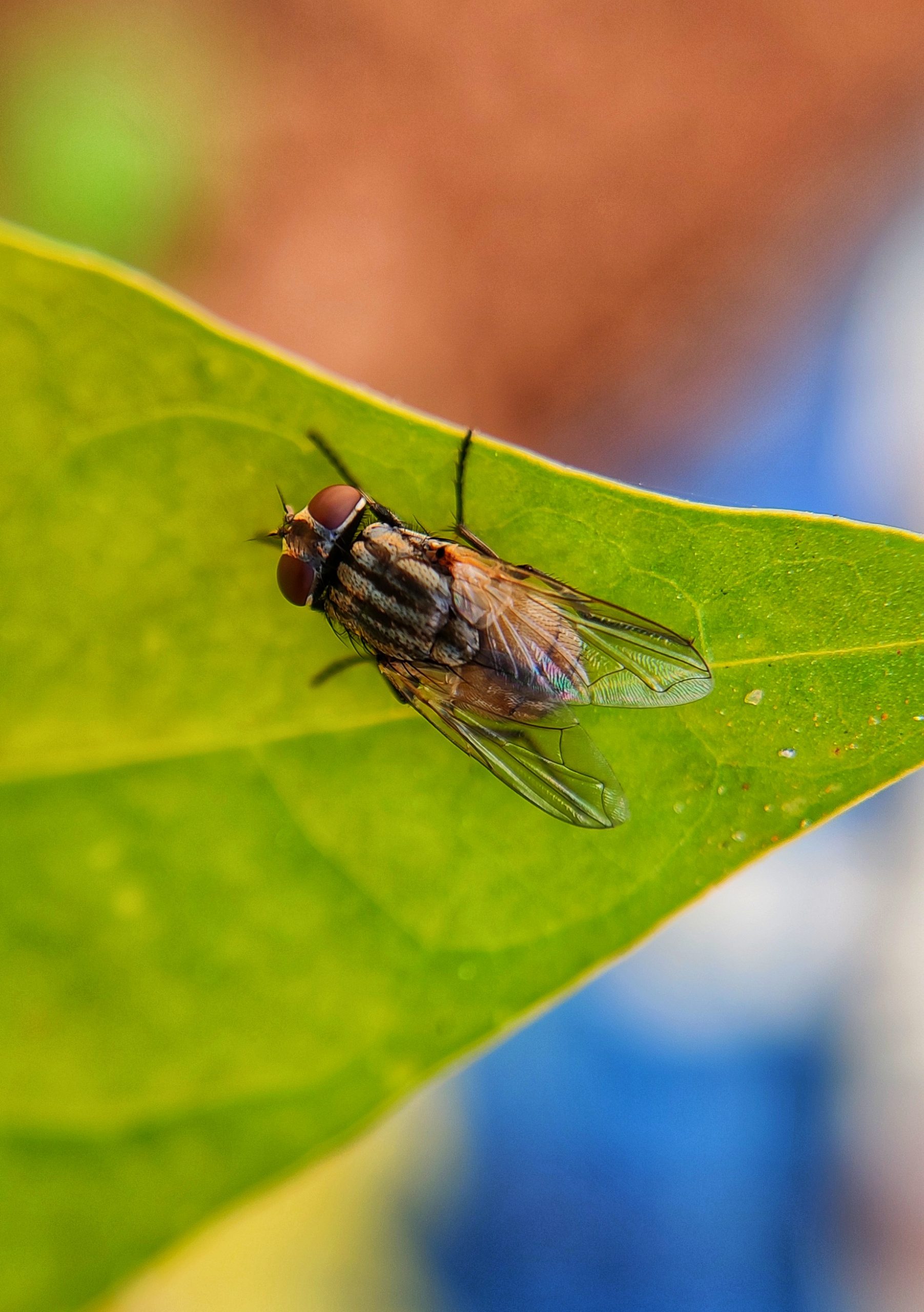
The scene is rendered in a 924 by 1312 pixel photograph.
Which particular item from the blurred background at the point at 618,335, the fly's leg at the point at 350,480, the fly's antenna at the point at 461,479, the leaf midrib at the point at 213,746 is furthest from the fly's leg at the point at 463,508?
the blurred background at the point at 618,335

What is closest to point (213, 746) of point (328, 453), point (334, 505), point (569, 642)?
point (328, 453)

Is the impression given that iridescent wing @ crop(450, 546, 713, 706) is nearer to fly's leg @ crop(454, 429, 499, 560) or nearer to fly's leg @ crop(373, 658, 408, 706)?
fly's leg @ crop(454, 429, 499, 560)

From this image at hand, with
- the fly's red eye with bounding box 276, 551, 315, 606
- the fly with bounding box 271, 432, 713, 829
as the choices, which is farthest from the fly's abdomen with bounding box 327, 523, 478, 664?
the fly's red eye with bounding box 276, 551, 315, 606

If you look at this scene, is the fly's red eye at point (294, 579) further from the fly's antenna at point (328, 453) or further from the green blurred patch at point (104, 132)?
the green blurred patch at point (104, 132)

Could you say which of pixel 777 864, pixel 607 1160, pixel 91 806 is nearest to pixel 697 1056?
pixel 607 1160

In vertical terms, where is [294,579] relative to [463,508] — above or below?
below

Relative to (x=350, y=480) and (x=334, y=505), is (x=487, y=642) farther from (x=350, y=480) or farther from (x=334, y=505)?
(x=350, y=480)
